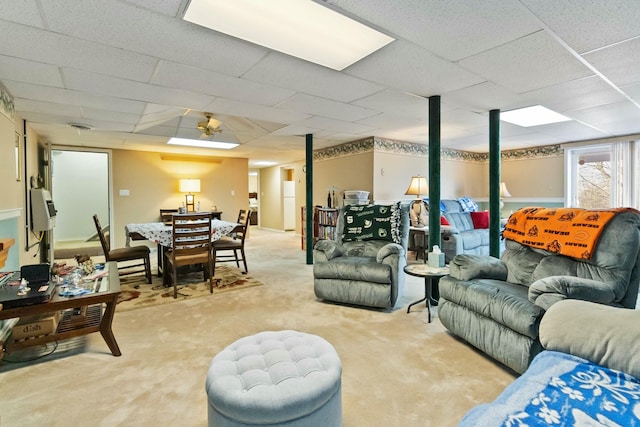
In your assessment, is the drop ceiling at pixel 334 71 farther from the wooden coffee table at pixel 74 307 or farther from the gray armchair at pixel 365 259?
the wooden coffee table at pixel 74 307

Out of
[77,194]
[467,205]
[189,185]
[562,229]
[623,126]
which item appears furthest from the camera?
[77,194]

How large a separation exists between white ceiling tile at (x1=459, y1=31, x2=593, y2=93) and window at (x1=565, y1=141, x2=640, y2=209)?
430 centimetres

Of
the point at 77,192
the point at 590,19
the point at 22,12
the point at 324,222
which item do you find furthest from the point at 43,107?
the point at 77,192

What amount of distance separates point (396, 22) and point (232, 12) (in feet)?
3.17

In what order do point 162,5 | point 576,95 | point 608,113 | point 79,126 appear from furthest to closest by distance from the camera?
point 79,126 < point 608,113 < point 576,95 < point 162,5

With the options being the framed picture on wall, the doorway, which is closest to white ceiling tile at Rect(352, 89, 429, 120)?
the framed picture on wall

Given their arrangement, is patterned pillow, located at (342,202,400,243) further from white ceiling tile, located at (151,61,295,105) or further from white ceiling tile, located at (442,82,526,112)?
white ceiling tile, located at (151,61,295,105)

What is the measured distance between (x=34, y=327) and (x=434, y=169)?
353 cm

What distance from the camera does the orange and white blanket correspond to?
2.09 m

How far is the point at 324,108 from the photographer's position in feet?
12.7

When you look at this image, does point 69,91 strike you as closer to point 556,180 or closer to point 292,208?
point 292,208

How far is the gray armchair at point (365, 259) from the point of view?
3.02 metres

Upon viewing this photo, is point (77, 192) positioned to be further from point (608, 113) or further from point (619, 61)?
point (608, 113)

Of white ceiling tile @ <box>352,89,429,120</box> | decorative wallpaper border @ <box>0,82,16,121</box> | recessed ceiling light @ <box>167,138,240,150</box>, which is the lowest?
decorative wallpaper border @ <box>0,82,16,121</box>
